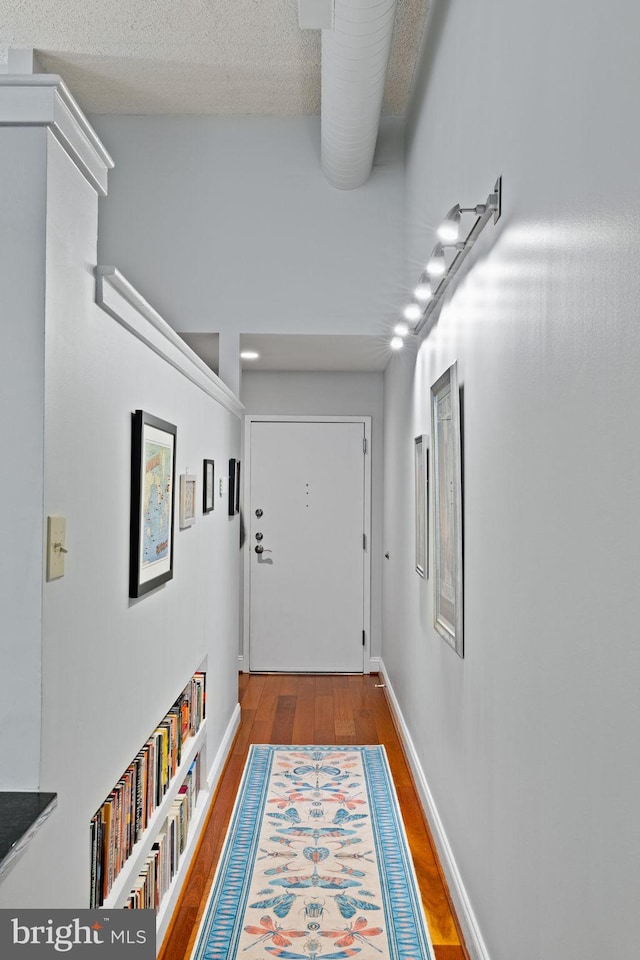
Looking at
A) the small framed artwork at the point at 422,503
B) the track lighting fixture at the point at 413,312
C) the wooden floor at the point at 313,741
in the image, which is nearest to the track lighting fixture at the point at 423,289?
the track lighting fixture at the point at 413,312

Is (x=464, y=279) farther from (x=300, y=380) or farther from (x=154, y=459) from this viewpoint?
(x=300, y=380)

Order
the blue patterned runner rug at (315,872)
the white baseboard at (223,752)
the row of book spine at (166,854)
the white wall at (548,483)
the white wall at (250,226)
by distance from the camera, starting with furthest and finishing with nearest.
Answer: the white wall at (250,226)
the white baseboard at (223,752)
the blue patterned runner rug at (315,872)
the row of book spine at (166,854)
the white wall at (548,483)

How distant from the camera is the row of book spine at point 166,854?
212 cm

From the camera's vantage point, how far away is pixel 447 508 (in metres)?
2.69

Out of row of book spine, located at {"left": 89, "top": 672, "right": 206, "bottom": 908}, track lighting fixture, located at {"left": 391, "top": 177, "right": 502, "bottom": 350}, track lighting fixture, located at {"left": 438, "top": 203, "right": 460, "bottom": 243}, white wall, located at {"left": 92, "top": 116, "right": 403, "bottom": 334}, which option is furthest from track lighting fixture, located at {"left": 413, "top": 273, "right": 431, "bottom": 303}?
row of book spine, located at {"left": 89, "top": 672, "right": 206, "bottom": 908}

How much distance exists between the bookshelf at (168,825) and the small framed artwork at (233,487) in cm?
117

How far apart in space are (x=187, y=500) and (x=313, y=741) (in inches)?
80.5

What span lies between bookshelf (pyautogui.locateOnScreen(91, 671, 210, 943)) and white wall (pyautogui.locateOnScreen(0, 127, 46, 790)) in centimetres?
48

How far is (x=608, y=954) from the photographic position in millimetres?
1150

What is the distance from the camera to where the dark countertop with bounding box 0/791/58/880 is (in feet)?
3.80

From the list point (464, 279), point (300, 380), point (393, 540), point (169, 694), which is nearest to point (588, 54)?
point (464, 279)

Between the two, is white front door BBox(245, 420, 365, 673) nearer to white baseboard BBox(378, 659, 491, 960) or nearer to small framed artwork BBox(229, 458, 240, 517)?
small framed artwork BBox(229, 458, 240, 517)

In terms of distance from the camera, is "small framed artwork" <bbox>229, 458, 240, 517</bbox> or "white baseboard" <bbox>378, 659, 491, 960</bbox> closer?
"white baseboard" <bbox>378, 659, 491, 960</bbox>

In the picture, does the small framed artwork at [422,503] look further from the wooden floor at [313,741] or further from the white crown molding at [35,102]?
the white crown molding at [35,102]
